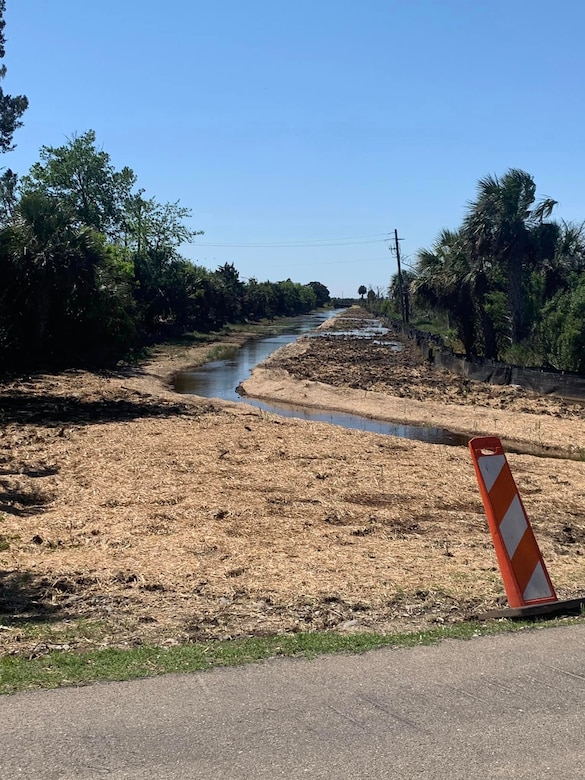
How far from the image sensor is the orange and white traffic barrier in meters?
5.71

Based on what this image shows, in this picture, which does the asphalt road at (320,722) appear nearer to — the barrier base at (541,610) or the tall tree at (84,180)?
the barrier base at (541,610)

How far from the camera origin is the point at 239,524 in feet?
30.6

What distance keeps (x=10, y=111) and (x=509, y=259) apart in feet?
71.5

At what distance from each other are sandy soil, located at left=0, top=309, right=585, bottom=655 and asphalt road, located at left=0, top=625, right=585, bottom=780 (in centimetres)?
117

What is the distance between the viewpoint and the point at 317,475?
41.7ft

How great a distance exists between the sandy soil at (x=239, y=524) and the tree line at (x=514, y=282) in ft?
29.5

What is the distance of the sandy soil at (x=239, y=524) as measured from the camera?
19.8 ft

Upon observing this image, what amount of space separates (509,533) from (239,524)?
4.30m

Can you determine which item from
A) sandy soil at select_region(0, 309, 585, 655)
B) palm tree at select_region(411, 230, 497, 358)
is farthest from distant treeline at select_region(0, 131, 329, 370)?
palm tree at select_region(411, 230, 497, 358)

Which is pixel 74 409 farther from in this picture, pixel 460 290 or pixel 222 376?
pixel 460 290

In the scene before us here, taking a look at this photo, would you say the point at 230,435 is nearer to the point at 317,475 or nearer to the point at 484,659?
the point at 317,475

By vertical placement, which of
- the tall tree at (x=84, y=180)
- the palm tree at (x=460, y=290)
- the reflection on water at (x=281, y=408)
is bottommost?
the reflection on water at (x=281, y=408)

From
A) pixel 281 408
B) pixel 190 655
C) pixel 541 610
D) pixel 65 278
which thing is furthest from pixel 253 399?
pixel 190 655

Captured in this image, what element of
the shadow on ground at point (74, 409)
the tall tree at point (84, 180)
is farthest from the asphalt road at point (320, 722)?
the tall tree at point (84, 180)
